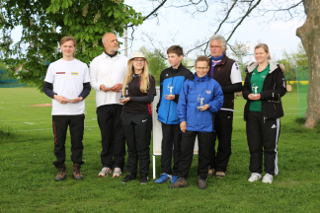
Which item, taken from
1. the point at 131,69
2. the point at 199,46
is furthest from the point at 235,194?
the point at 199,46

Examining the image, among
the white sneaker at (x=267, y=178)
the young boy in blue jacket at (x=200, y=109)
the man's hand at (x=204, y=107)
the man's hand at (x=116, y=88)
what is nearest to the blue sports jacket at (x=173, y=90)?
the young boy in blue jacket at (x=200, y=109)

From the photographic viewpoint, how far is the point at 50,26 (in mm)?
9352

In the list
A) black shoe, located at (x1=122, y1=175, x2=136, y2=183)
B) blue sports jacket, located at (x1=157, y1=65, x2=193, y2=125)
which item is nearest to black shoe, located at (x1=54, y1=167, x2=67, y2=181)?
black shoe, located at (x1=122, y1=175, x2=136, y2=183)

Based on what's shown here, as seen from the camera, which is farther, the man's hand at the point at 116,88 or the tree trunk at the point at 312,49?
the tree trunk at the point at 312,49

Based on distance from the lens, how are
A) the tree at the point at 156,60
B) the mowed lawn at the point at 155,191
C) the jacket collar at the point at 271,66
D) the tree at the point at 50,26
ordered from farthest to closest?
the tree at the point at 156,60
the tree at the point at 50,26
the jacket collar at the point at 271,66
the mowed lawn at the point at 155,191

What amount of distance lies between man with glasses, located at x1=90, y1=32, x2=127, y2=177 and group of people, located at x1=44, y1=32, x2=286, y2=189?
0.04 ft

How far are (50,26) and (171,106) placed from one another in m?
4.40

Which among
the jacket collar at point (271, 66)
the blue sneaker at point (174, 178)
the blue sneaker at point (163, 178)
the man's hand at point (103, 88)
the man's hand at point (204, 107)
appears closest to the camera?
the man's hand at point (204, 107)

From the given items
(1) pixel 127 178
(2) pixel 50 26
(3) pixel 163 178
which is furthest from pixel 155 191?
(2) pixel 50 26

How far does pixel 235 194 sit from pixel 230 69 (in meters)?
1.62

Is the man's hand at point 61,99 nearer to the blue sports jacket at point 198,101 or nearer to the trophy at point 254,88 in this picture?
the blue sports jacket at point 198,101

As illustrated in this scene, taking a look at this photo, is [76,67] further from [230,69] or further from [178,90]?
[230,69]

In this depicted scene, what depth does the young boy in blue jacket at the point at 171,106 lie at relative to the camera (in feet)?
19.2

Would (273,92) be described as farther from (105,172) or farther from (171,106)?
(105,172)
